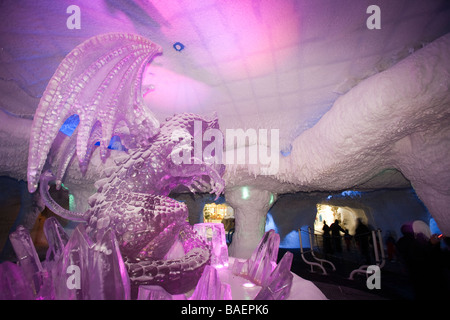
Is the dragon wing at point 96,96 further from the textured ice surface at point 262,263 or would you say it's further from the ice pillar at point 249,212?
the ice pillar at point 249,212

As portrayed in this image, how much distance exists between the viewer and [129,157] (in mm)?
1120

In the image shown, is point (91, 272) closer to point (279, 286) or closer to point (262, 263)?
point (279, 286)

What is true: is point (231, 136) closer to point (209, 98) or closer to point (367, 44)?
point (209, 98)

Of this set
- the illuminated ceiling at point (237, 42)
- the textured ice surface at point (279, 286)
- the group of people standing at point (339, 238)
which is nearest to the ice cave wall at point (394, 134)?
the illuminated ceiling at point (237, 42)

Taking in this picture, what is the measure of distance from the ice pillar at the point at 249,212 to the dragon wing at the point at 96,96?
2501mm

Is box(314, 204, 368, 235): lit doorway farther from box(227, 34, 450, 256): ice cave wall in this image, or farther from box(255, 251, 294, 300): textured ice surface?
box(255, 251, 294, 300): textured ice surface

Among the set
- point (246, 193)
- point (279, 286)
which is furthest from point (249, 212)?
point (279, 286)

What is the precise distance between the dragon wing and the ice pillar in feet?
8.21

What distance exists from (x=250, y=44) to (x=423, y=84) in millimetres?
1239

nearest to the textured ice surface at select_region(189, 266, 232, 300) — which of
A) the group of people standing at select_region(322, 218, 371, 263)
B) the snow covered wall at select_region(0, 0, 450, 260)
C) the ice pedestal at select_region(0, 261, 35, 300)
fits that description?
the ice pedestal at select_region(0, 261, 35, 300)

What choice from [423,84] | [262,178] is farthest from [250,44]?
[262,178]

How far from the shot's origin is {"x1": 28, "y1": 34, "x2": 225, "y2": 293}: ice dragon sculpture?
0.80m

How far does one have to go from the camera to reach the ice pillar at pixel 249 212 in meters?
3.37
